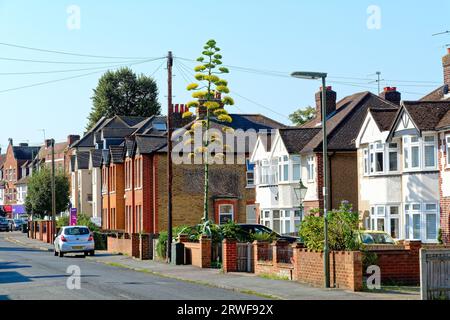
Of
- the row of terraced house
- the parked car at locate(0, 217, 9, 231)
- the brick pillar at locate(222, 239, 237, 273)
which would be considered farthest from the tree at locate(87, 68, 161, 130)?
the brick pillar at locate(222, 239, 237, 273)

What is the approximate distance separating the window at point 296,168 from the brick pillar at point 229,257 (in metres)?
17.9

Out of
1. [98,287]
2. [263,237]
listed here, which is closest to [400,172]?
[263,237]

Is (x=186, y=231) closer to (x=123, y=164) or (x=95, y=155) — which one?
(x=123, y=164)

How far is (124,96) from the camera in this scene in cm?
10431

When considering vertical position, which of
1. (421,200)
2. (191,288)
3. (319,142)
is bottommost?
(191,288)

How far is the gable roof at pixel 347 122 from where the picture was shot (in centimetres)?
4747

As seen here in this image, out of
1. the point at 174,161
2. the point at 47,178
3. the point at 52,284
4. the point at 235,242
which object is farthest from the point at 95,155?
the point at 52,284

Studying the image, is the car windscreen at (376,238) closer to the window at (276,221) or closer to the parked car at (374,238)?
the parked car at (374,238)

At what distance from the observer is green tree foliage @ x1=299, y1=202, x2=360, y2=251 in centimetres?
2586

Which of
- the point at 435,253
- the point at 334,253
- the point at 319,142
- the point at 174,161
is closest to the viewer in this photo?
the point at 435,253

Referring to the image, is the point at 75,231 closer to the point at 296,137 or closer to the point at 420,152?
the point at 296,137
